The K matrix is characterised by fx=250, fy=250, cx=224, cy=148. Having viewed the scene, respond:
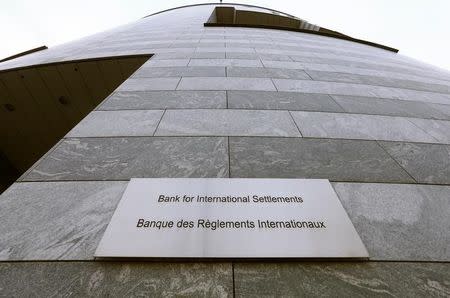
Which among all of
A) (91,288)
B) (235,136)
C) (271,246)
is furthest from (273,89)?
(91,288)

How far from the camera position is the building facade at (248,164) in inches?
55.1

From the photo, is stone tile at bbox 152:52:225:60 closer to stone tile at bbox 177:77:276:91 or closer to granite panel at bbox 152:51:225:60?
granite panel at bbox 152:51:225:60

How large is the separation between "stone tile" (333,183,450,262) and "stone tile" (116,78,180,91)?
249 centimetres

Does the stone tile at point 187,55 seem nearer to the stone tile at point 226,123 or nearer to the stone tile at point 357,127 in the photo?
the stone tile at point 226,123

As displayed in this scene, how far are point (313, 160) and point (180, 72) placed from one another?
255 cm

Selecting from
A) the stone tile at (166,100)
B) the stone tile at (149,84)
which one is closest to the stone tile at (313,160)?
the stone tile at (166,100)

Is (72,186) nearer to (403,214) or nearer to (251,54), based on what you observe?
(403,214)

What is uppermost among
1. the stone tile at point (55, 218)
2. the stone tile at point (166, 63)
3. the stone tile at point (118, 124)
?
the stone tile at point (118, 124)

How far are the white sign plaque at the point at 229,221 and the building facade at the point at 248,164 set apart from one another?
84 millimetres

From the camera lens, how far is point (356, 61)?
5.26 metres

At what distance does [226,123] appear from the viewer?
2.68 metres

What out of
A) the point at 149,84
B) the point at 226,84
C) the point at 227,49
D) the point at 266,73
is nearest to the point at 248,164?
the point at 226,84

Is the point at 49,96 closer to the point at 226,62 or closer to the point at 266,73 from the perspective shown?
the point at 226,62

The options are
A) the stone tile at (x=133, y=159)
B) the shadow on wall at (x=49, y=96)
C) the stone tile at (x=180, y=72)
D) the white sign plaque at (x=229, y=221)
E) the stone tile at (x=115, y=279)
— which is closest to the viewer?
the stone tile at (x=115, y=279)
